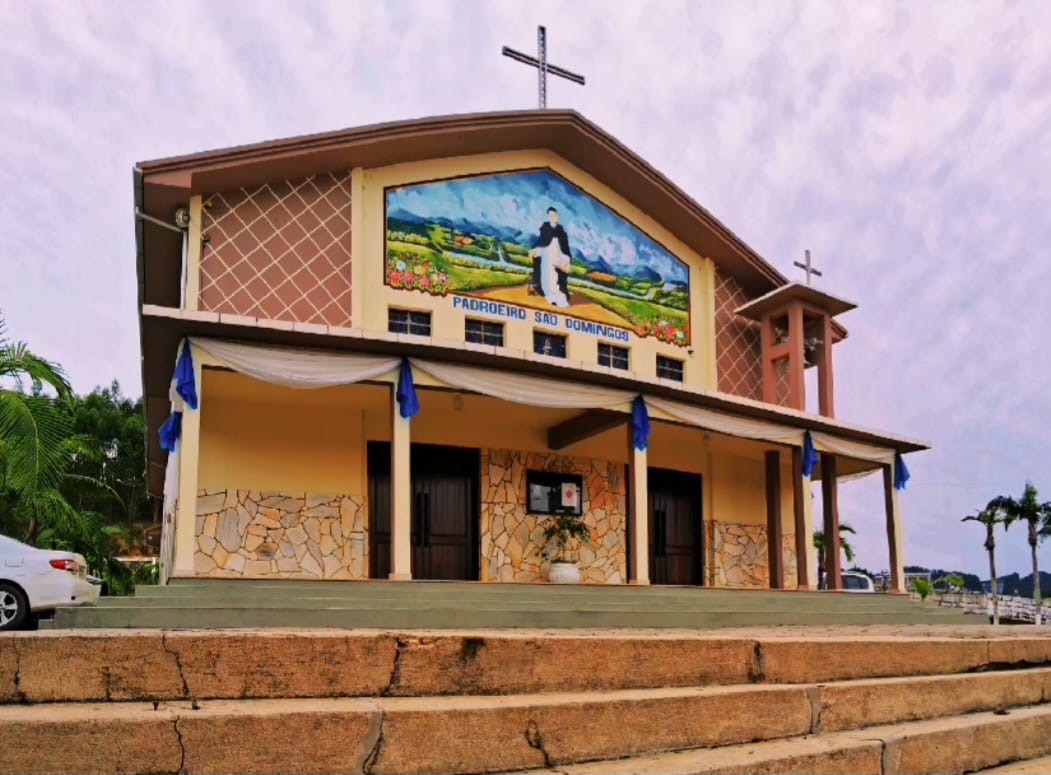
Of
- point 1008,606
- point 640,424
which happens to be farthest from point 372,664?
point 1008,606

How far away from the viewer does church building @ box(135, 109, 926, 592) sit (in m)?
13.3

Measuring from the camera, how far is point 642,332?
17.9 meters

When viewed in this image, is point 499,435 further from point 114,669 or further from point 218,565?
point 114,669

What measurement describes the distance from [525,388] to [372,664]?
30.1 feet

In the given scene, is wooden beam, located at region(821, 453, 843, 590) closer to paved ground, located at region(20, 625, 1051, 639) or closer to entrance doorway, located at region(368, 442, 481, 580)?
entrance doorway, located at region(368, 442, 481, 580)

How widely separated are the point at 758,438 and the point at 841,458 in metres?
3.22

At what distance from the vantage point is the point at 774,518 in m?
18.9

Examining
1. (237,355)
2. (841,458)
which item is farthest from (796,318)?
(237,355)

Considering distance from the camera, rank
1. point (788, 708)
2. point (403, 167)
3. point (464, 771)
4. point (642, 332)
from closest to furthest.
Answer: point (464, 771) < point (788, 708) < point (403, 167) < point (642, 332)

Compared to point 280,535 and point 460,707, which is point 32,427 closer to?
point 280,535

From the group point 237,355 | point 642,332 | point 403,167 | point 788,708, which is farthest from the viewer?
point 642,332

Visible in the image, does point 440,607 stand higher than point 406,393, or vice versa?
point 406,393

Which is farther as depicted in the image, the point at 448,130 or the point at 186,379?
the point at 448,130

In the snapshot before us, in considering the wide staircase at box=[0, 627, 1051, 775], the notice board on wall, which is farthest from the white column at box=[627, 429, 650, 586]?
the wide staircase at box=[0, 627, 1051, 775]
